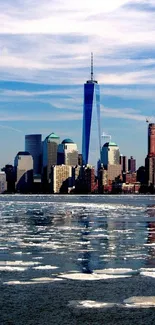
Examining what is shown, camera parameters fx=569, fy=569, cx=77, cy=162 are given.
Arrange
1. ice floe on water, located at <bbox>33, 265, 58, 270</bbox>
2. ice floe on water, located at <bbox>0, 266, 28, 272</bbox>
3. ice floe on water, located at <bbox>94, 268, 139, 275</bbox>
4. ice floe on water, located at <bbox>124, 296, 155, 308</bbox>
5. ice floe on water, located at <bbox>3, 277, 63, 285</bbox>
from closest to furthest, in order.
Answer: ice floe on water, located at <bbox>124, 296, 155, 308</bbox>
ice floe on water, located at <bbox>3, 277, 63, 285</bbox>
ice floe on water, located at <bbox>94, 268, 139, 275</bbox>
ice floe on water, located at <bbox>0, 266, 28, 272</bbox>
ice floe on water, located at <bbox>33, 265, 58, 270</bbox>

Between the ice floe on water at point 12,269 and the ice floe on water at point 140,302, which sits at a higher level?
the ice floe on water at point 12,269

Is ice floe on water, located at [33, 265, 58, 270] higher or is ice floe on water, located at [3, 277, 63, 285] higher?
ice floe on water, located at [33, 265, 58, 270]

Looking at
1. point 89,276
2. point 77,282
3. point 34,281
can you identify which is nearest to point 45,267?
point 89,276

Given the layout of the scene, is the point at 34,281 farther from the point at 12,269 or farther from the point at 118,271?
the point at 118,271

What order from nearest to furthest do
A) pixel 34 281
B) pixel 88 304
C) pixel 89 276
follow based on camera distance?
1. pixel 88 304
2. pixel 34 281
3. pixel 89 276

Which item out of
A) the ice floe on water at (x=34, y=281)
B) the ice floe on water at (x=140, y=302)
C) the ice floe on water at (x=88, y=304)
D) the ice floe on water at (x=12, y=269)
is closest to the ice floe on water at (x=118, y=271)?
the ice floe on water at (x=34, y=281)

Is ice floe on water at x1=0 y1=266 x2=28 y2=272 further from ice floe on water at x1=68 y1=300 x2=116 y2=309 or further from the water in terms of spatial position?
ice floe on water at x1=68 y1=300 x2=116 y2=309

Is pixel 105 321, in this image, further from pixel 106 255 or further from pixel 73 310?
pixel 106 255

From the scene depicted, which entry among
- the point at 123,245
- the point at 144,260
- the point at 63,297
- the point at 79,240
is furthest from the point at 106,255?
the point at 63,297

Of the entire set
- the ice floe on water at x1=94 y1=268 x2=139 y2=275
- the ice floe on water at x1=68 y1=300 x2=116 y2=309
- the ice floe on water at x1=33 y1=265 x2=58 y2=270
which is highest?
the ice floe on water at x1=33 y1=265 x2=58 y2=270

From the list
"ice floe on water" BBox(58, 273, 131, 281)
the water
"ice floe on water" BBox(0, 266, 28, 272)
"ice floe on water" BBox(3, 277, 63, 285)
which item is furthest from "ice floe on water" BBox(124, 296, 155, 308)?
"ice floe on water" BBox(0, 266, 28, 272)

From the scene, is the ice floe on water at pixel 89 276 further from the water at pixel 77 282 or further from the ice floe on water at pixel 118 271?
the ice floe on water at pixel 118 271
